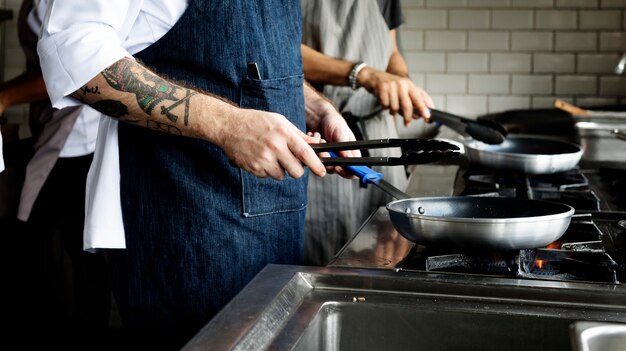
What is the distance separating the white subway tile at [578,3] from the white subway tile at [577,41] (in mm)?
140

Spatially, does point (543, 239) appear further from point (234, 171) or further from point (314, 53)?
point (314, 53)

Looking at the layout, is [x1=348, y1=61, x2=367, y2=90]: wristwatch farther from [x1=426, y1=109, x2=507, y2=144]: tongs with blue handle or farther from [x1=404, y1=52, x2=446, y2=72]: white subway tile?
[x1=404, y1=52, x2=446, y2=72]: white subway tile

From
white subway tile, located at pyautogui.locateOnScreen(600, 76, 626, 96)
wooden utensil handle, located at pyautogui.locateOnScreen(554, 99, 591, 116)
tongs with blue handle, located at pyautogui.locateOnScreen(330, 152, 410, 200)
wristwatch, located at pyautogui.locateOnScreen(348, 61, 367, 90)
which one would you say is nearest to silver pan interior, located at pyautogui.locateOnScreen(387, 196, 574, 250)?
tongs with blue handle, located at pyautogui.locateOnScreen(330, 152, 410, 200)

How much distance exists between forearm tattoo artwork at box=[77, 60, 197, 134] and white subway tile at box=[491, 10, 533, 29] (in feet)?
9.86

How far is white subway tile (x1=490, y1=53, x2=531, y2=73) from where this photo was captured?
4.11 metres

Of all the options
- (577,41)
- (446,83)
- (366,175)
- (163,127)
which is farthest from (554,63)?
(163,127)

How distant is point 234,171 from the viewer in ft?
5.02

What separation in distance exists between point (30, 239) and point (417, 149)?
2272 millimetres

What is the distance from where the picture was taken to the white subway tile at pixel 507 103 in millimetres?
4133

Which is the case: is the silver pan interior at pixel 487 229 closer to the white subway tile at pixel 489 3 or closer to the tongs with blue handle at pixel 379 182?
the tongs with blue handle at pixel 379 182

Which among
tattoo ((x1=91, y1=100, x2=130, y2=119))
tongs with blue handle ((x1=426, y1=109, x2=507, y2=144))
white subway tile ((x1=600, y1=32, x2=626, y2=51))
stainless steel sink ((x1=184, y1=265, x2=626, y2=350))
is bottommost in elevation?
stainless steel sink ((x1=184, y1=265, x2=626, y2=350))

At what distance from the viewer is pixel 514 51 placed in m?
4.12

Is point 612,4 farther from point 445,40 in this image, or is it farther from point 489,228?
point 489,228

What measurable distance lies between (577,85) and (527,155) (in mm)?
2166
